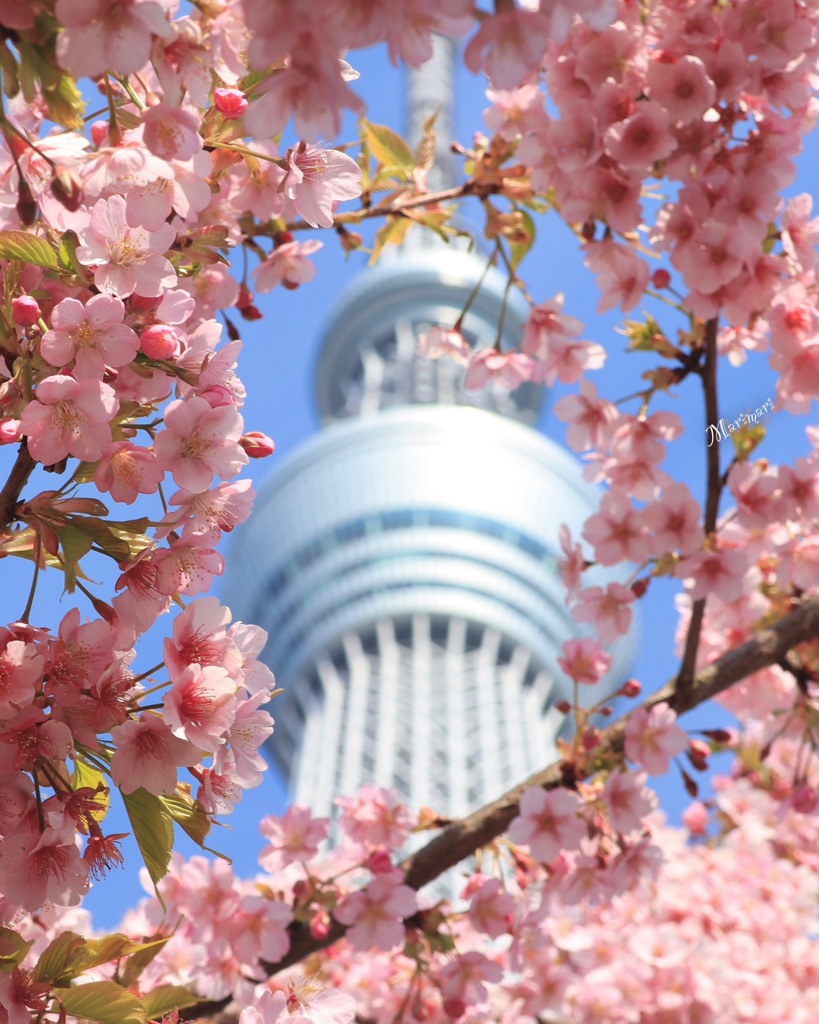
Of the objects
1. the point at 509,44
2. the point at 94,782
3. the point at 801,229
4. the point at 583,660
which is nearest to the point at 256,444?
the point at 94,782

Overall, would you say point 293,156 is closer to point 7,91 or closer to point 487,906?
point 7,91

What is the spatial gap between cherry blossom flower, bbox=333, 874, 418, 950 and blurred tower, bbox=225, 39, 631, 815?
38.2 m

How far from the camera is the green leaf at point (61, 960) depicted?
1.31m

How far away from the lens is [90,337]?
124cm

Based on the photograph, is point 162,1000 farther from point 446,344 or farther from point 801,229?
point 801,229

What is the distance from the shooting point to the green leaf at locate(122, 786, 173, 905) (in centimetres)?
131

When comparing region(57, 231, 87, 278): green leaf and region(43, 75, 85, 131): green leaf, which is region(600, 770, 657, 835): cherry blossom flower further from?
region(43, 75, 85, 131): green leaf

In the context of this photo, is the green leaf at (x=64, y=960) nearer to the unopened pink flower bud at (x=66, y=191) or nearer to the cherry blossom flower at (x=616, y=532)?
the unopened pink flower bud at (x=66, y=191)

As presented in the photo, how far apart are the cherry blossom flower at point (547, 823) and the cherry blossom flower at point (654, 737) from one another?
167mm

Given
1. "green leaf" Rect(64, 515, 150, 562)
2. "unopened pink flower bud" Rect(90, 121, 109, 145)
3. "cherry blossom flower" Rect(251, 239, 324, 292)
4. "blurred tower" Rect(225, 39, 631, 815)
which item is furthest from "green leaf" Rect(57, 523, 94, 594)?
"blurred tower" Rect(225, 39, 631, 815)

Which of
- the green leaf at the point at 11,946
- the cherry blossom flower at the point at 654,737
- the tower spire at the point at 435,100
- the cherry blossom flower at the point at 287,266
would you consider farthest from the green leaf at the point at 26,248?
the tower spire at the point at 435,100

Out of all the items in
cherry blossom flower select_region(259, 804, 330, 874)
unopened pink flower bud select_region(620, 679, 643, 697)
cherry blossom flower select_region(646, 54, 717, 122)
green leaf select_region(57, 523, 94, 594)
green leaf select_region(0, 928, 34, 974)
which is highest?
cherry blossom flower select_region(646, 54, 717, 122)

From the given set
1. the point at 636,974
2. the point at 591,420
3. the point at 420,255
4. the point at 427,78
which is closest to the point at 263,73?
the point at 591,420

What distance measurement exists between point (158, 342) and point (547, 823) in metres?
1.43
